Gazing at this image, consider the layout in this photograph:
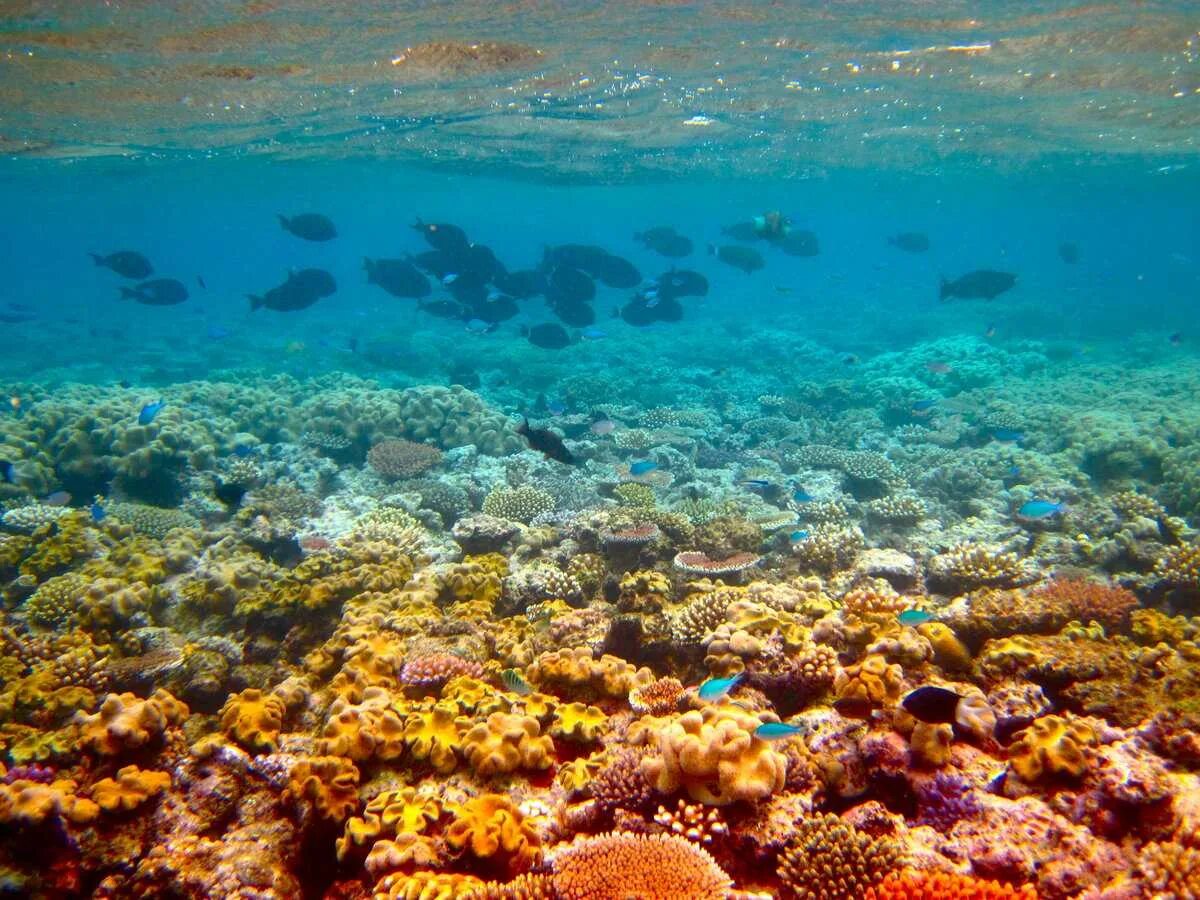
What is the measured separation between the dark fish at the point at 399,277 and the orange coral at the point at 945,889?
16.7 metres

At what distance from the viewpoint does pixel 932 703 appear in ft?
11.4

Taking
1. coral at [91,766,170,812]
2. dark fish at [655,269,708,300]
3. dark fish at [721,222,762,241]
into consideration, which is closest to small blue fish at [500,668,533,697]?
coral at [91,766,170,812]

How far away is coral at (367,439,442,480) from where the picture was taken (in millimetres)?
12203

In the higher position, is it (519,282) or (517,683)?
(519,282)

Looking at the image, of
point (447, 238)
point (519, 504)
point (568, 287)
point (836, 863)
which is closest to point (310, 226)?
point (447, 238)

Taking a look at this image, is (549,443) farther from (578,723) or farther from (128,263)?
(128,263)

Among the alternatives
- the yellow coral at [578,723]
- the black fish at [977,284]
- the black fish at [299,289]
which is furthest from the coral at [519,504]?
the black fish at [977,284]

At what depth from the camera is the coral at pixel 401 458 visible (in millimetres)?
12203

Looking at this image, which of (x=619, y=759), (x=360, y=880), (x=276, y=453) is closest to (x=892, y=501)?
(x=619, y=759)

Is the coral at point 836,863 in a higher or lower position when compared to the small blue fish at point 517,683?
higher

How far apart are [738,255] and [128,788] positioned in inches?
723

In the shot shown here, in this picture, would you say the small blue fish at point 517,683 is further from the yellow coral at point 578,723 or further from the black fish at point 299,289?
the black fish at point 299,289

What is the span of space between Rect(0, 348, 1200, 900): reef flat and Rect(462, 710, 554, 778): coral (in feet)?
0.08

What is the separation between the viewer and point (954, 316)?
3906cm
